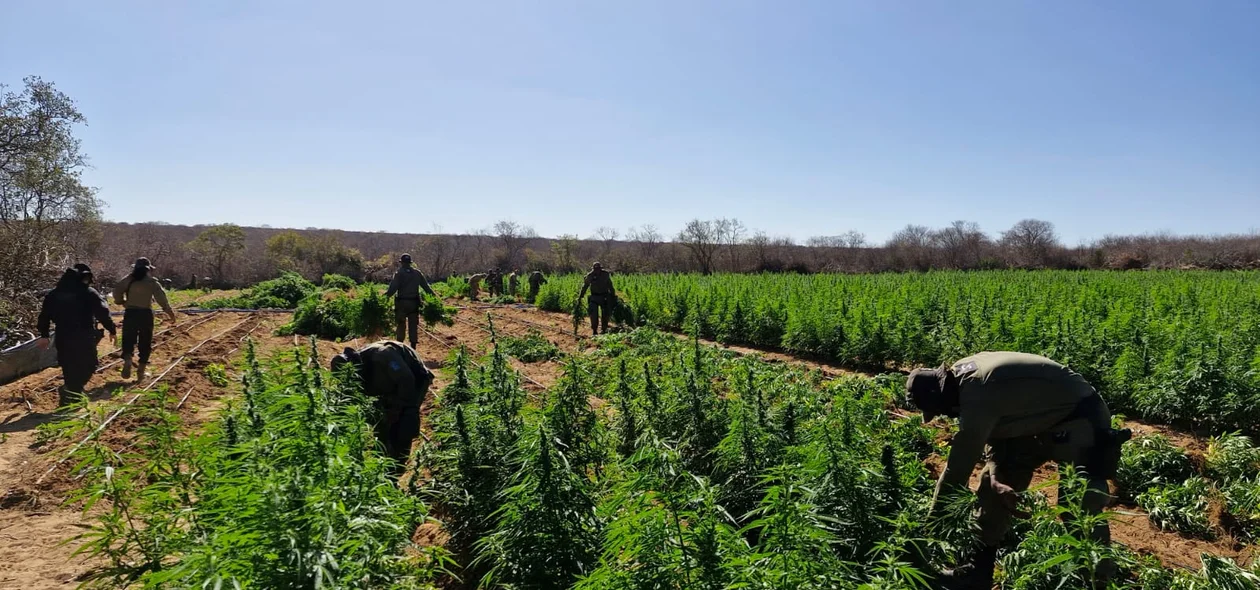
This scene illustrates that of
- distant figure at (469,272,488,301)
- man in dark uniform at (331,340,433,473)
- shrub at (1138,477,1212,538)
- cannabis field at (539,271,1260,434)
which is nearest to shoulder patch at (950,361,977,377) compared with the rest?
shrub at (1138,477,1212,538)

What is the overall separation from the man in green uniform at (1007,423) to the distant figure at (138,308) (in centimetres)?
1100

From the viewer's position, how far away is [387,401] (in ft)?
17.9

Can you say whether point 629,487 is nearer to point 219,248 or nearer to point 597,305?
point 597,305

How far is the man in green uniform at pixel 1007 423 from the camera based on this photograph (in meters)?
3.63

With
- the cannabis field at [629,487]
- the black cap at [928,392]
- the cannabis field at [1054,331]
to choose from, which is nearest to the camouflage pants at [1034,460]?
the cannabis field at [629,487]

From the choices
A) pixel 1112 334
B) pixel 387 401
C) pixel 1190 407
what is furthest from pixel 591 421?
pixel 1112 334

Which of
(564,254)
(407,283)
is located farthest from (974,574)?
(564,254)

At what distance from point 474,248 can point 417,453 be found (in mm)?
59125

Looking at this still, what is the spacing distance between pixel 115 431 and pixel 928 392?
847 cm

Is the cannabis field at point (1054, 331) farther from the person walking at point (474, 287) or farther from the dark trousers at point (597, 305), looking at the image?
the person walking at point (474, 287)

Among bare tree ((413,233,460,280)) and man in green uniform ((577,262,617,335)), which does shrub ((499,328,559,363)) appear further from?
bare tree ((413,233,460,280))

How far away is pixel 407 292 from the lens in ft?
36.9

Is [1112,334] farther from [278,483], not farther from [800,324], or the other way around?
[278,483]

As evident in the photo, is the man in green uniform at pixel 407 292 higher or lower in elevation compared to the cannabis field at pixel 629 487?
higher
